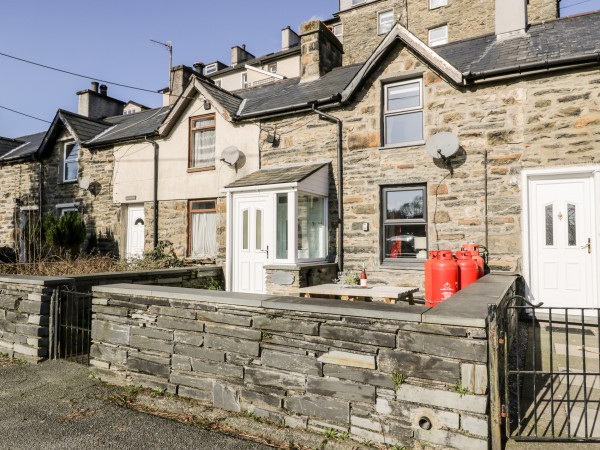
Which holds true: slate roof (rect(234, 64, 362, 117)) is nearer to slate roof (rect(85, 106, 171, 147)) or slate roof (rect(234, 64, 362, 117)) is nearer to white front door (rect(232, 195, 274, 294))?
Answer: white front door (rect(232, 195, 274, 294))

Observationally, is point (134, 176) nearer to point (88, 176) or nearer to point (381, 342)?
point (88, 176)

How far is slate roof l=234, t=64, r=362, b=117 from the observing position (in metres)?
9.88

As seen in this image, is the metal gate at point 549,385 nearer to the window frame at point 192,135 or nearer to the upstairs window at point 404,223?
the upstairs window at point 404,223

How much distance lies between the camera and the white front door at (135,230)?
40.8ft

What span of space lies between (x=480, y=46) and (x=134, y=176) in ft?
33.9

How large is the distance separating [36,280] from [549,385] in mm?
6353

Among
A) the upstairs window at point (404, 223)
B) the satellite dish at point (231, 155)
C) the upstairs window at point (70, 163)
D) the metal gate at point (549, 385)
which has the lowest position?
the metal gate at point (549, 385)

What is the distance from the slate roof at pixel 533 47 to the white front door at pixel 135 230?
32.4ft

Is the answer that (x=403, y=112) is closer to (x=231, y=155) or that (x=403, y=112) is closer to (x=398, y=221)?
(x=398, y=221)

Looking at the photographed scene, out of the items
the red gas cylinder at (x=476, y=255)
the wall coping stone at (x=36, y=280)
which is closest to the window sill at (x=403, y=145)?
the red gas cylinder at (x=476, y=255)

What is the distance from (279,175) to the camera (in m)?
9.13

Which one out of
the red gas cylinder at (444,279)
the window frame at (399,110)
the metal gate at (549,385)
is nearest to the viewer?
the metal gate at (549,385)

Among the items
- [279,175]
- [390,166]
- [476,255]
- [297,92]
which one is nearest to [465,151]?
[390,166]

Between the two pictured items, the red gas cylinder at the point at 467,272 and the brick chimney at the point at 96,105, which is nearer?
the red gas cylinder at the point at 467,272
